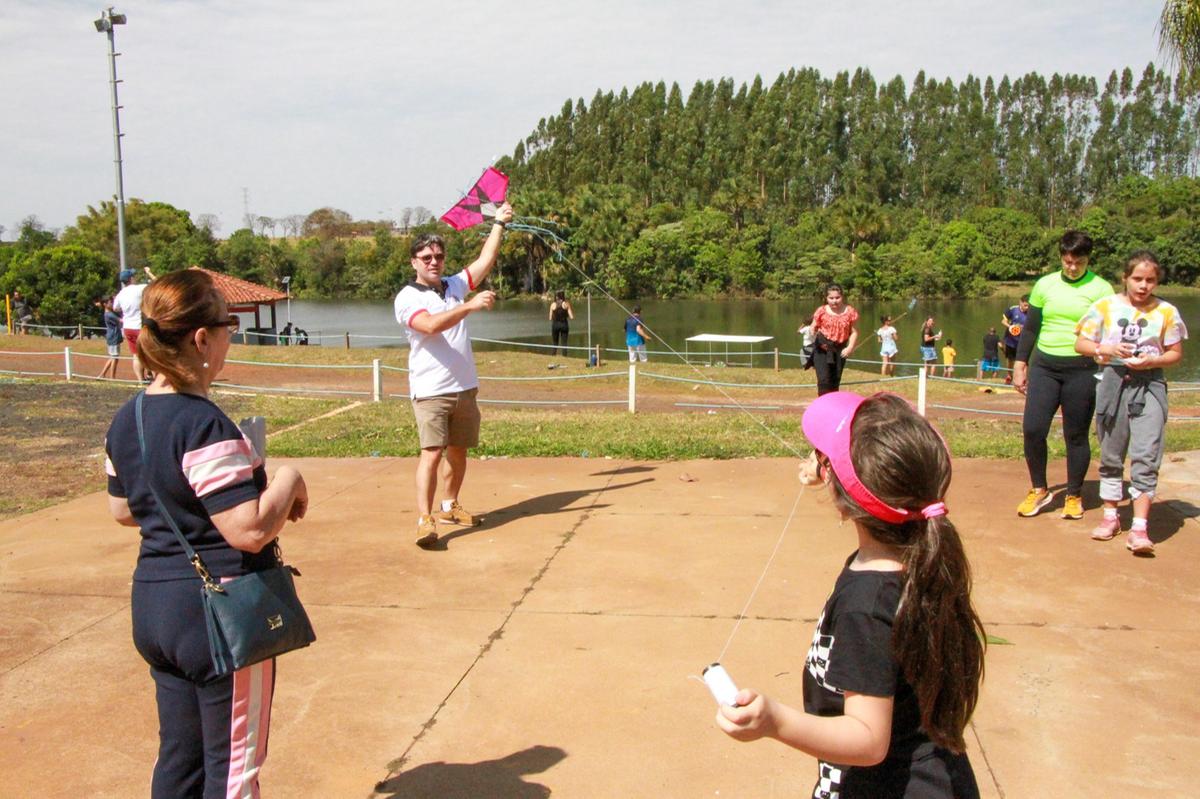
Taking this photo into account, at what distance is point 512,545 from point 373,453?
3340mm

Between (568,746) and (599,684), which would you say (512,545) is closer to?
(599,684)

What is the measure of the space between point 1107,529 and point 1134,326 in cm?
118

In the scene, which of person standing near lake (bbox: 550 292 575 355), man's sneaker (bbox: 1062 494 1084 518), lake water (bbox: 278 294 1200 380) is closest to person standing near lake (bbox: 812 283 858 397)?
man's sneaker (bbox: 1062 494 1084 518)

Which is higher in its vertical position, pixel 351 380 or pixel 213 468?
pixel 213 468

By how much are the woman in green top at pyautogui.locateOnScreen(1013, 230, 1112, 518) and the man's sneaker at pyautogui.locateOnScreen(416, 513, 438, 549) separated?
3.66 metres

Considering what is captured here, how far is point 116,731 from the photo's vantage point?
3584 millimetres

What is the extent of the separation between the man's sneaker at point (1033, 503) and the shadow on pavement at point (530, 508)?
8.63ft

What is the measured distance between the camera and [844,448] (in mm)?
2000

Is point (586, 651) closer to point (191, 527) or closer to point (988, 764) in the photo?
point (988, 764)

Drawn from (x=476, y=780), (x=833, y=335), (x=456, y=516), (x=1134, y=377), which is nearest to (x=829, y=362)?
(x=833, y=335)

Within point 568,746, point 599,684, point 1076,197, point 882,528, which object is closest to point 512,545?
point 599,684

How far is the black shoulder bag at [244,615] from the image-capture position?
2379 mm

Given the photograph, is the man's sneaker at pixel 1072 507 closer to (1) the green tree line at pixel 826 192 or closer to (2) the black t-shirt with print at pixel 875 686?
Result: (2) the black t-shirt with print at pixel 875 686

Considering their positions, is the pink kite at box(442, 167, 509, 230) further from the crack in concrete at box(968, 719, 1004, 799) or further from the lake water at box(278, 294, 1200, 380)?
the lake water at box(278, 294, 1200, 380)
